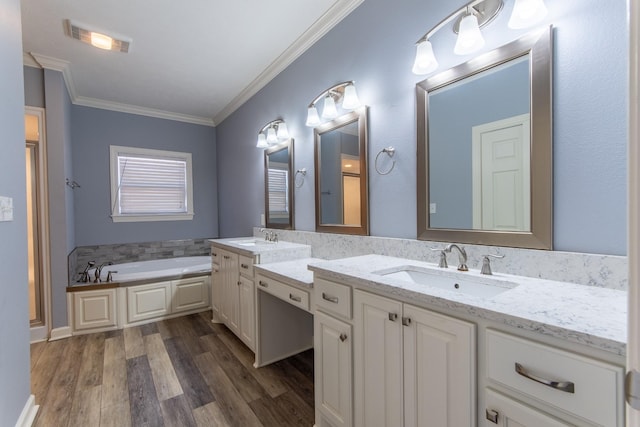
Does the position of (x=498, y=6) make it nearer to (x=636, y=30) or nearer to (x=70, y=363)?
(x=636, y=30)

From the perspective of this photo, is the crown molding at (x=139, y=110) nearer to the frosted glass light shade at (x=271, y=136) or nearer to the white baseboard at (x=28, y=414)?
the frosted glass light shade at (x=271, y=136)

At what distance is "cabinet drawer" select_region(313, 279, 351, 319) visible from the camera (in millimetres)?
1356

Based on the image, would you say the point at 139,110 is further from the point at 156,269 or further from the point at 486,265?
the point at 486,265

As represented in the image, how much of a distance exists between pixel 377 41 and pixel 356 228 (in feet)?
4.03

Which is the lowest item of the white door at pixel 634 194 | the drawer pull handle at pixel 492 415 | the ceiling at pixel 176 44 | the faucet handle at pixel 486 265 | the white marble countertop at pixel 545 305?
the drawer pull handle at pixel 492 415

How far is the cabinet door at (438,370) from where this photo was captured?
2.96 ft

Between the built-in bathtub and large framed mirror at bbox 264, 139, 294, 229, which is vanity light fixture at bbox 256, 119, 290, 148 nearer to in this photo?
large framed mirror at bbox 264, 139, 294, 229

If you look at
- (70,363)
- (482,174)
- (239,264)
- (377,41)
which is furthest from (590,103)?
(70,363)

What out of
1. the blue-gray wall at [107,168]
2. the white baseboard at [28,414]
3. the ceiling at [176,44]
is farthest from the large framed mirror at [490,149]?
the blue-gray wall at [107,168]

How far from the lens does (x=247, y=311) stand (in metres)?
2.38

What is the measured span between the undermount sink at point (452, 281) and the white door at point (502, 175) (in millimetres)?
264

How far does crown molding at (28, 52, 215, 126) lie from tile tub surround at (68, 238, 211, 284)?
1.79 meters

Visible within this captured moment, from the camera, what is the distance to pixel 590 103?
1079 mm

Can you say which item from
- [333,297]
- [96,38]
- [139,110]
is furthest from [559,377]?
[139,110]
